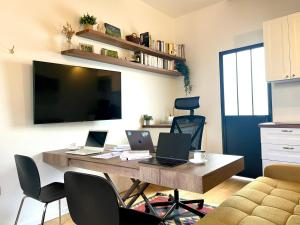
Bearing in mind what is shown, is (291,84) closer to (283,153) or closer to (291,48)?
(291,48)

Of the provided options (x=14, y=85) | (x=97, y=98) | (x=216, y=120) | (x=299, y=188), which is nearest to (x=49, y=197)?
(x=14, y=85)

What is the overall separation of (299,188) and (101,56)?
2.64 metres

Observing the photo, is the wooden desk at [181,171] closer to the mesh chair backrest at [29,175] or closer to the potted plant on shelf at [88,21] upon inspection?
the mesh chair backrest at [29,175]

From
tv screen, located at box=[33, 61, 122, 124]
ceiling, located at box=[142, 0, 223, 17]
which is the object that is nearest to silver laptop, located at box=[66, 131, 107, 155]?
tv screen, located at box=[33, 61, 122, 124]

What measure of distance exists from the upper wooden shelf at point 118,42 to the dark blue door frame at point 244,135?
1.14 m

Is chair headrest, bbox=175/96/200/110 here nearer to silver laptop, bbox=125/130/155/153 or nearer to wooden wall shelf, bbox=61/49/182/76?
wooden wall shelf, bbox=61/49/182/76

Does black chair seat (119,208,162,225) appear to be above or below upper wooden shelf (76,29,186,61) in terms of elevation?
below

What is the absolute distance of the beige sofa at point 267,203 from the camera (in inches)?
54.6

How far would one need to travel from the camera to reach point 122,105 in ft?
12.0

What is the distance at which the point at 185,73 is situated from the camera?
14.9ft

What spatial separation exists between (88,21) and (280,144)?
2.98 m

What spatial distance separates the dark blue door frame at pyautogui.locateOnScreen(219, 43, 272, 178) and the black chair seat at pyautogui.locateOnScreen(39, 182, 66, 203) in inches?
116

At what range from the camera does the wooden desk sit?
Result: 4.79ft

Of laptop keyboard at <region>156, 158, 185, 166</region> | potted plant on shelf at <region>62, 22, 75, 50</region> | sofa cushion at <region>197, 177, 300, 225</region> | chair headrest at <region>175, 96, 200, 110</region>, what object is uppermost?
potted plant on shelf at <region>62, 22, 75, 50</region>
